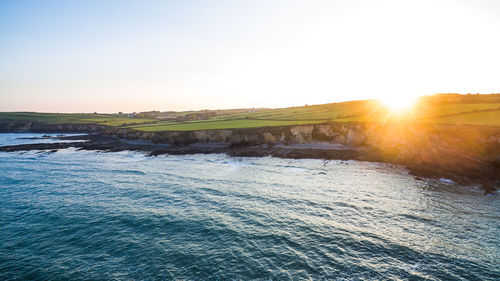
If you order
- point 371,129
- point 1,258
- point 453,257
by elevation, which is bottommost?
point 453,257

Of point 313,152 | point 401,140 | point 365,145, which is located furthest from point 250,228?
point 365,145

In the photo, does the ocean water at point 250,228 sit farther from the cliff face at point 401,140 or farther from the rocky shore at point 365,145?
the cliff face at point 401,140

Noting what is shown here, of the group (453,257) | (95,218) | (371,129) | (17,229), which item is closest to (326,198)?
(453,257)

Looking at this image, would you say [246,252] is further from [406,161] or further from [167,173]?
[406,161]

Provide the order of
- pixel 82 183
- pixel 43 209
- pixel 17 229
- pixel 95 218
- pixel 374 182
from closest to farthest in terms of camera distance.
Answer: pixel 17 229 → pixel 95 218 → pixel 43 209 → pixel 374 182 → pixel 82 183

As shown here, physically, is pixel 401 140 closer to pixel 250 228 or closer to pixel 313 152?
pixel 313 152

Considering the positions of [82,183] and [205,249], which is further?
[82,183]
